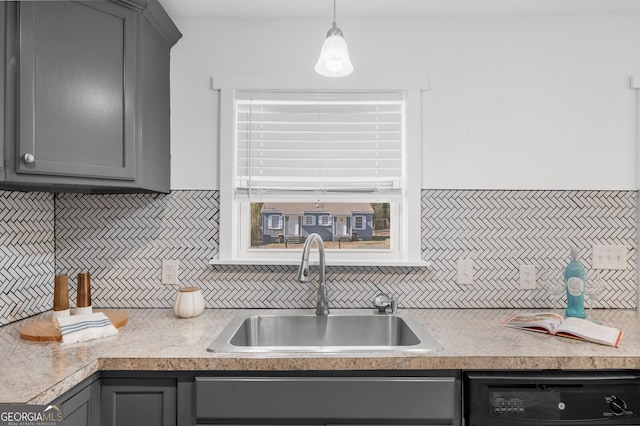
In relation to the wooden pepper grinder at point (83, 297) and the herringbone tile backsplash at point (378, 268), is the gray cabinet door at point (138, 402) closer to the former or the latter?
the wooden pepper grinder at point (83, 297)

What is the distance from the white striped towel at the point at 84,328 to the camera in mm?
1520

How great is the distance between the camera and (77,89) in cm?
160

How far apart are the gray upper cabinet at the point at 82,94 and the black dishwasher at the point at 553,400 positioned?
151 cm

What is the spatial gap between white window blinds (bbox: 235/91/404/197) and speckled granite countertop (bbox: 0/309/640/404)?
836 mm

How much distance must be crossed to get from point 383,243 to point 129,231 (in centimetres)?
125

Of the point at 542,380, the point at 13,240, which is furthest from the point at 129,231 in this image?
the point at 542,380

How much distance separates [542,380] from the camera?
1.41m

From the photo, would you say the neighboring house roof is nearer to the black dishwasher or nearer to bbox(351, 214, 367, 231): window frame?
bbox(351, 214, 367, 231): window frame

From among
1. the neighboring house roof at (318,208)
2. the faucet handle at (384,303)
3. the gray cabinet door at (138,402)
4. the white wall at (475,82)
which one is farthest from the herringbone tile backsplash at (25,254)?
the faucet handle at (384,303)

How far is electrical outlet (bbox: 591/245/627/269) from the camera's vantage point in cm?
208

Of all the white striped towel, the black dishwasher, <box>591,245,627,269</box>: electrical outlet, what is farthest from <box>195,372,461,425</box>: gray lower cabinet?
<box>591,245,627,269</box>: electrical outlet

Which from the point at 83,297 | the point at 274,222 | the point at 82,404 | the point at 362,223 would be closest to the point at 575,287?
the point at 362,223

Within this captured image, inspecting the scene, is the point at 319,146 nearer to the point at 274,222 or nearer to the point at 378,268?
the point at 274,222

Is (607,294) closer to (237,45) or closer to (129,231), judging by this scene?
(237,45)
